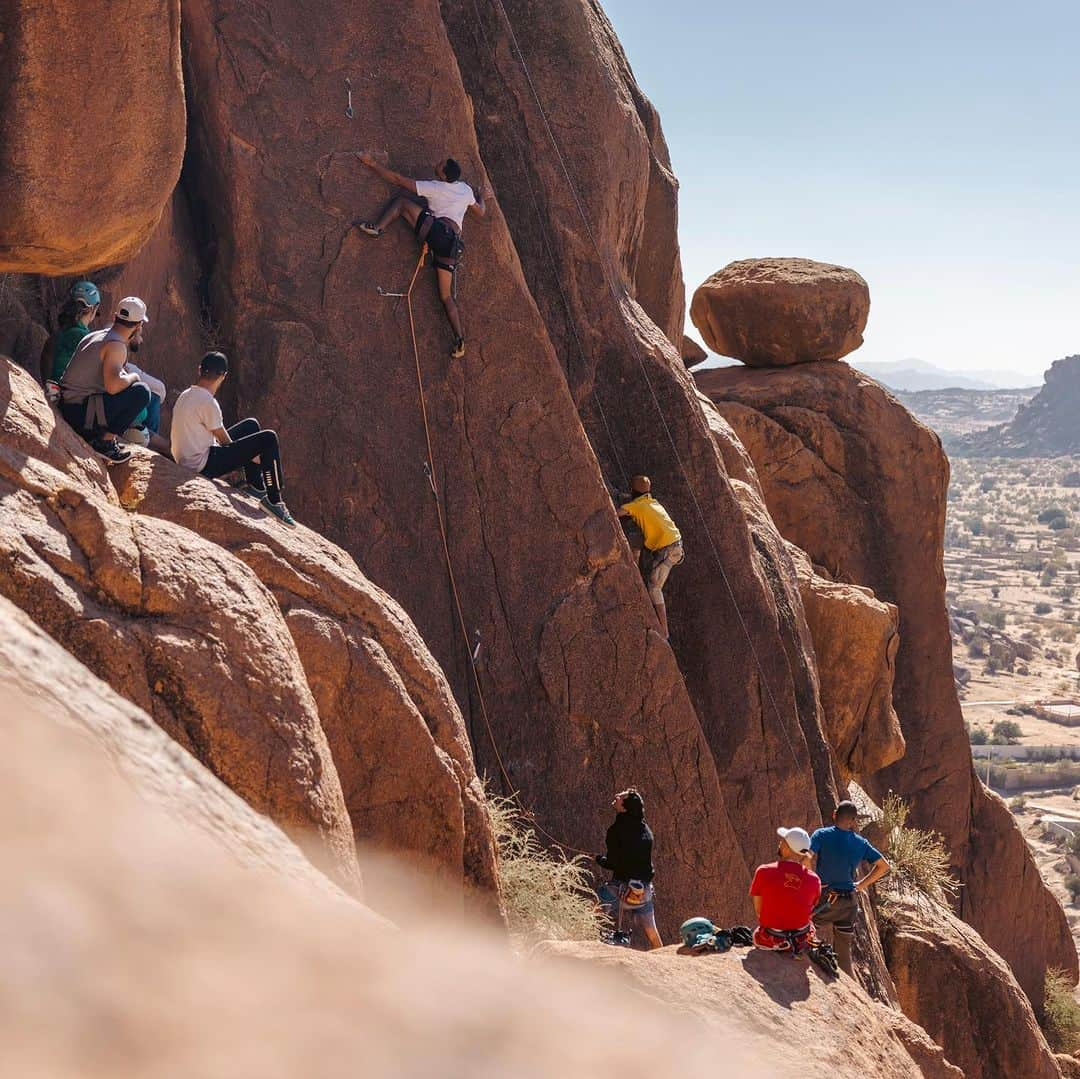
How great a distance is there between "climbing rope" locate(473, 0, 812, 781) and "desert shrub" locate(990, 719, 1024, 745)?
54.2m

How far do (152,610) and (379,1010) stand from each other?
4410 millimetres

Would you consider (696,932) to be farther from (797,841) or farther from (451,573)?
(451,573)

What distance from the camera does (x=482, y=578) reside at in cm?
1175

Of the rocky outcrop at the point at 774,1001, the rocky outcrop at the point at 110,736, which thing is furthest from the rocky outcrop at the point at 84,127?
the rocky outcrop at the point at 110,736

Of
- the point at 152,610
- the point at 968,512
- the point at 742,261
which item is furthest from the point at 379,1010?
the point at 968,512

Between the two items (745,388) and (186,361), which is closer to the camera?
(186,361)

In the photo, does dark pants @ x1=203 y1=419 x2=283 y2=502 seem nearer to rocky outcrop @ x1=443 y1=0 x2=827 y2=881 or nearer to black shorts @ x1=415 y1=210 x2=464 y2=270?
black shorts @ x1=415 y1=210 x2=464 y2=270

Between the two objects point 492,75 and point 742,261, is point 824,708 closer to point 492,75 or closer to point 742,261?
A: point 492,75

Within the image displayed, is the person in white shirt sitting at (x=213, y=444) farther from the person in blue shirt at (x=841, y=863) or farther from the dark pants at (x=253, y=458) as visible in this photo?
the person in blue shirt at (x=841, y=863)

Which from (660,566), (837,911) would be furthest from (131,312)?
(660,566)

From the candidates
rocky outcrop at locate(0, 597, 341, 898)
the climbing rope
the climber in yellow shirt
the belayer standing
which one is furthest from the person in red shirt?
the climbing rope

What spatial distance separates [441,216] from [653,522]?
3.63m

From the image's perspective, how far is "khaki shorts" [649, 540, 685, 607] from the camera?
42.3 feet

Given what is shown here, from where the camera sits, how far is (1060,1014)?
21.3 meters
